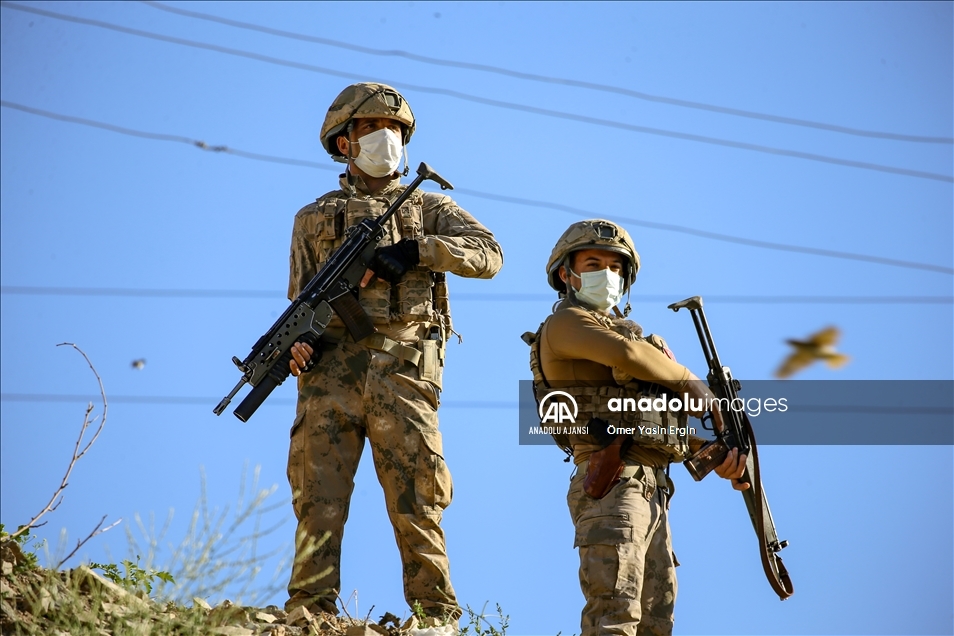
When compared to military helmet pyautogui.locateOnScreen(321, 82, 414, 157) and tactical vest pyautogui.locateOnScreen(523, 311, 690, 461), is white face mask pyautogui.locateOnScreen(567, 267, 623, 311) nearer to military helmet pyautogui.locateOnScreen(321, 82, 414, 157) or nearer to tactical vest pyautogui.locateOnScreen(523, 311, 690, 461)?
tactical vest pyautogui.locateOnScreen(523, 311, 690, 461)

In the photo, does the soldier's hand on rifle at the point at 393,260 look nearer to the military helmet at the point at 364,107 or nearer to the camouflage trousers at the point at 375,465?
the camouflage trousers at the point at 375,465

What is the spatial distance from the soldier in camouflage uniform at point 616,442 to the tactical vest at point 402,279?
2.22 feet

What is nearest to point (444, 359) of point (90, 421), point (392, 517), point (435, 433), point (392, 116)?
point (435, 433)

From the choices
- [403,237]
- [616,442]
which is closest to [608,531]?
[616,442]

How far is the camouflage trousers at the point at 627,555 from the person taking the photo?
6352 millimetres

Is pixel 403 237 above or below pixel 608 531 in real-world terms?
above

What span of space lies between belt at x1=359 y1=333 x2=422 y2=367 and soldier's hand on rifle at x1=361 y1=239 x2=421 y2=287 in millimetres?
305

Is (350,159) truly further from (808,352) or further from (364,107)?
(808,352)

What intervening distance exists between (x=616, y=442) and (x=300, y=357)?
1785 mm

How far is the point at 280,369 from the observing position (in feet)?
24.5

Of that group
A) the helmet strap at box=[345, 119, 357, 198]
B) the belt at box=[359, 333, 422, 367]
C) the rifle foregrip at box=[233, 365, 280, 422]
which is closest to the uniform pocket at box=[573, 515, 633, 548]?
the belt at box=[359, 333, 422, 367]

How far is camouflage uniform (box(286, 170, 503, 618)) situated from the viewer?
23.5 feet

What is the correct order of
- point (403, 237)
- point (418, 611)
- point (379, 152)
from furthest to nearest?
point (379, 152) < point (403, 237) < point (418, 611)

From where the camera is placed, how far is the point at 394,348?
291 inches
